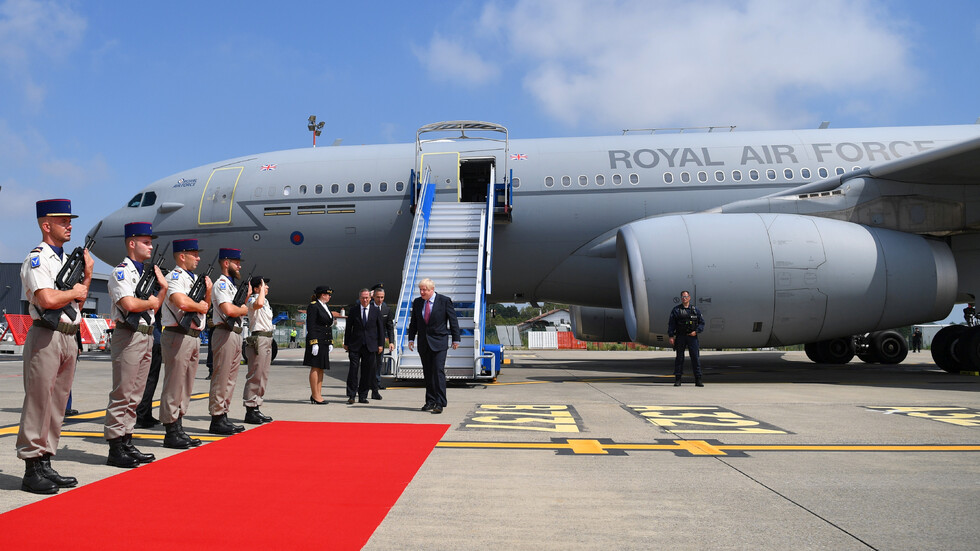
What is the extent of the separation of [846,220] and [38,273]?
13.2 meters

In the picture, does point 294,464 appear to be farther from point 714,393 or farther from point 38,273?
point 714,393

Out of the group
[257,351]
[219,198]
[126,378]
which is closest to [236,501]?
[126,378]

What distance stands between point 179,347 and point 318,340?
3.29 metres

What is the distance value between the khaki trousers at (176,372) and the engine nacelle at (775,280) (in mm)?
7900

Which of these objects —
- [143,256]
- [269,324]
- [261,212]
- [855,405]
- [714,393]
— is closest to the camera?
[143,256]

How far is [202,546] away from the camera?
317 cm

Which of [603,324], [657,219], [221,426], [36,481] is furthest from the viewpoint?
[603,324]

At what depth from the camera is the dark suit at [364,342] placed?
31.3 feet

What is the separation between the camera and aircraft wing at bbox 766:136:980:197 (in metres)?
11.6

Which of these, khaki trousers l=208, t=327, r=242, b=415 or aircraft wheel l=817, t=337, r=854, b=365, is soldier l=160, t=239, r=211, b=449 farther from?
aircraft wheel l=817, t=337, r=854, b=365

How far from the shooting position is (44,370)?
4398 mm

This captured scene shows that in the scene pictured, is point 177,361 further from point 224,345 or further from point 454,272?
point 454,272

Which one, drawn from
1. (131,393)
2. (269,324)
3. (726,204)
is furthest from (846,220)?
(131,393)

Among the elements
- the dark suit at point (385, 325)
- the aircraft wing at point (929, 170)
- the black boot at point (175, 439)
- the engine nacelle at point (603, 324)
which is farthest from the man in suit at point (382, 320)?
the engine nacelle at point (603, 324)
